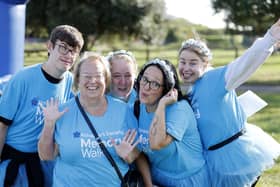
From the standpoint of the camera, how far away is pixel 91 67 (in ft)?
13.3

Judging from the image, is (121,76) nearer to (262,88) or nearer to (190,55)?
(190,55)

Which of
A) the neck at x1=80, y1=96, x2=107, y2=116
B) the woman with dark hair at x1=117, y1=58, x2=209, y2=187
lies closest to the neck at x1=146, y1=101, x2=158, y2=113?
the woman with dark hair at x1=117, y1=58, x2=209, y2=187

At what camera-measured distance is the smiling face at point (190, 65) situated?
4477 millimetres

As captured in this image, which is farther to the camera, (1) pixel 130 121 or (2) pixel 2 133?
(2) pixel 2 133

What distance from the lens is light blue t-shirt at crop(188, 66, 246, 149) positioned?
14.5 ft

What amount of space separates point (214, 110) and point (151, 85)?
0.65 metres

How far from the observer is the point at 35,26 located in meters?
28.9

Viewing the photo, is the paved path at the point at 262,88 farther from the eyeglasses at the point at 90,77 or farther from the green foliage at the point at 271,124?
the eyeglasses at the point at 90,77

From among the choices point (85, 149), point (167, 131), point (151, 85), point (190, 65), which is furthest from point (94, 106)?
point (190, 65)

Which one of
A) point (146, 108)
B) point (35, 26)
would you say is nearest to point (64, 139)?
point (146, 108)

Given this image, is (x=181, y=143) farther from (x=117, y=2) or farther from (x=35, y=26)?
(x=35, y=26)

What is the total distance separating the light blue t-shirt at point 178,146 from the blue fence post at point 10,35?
92.9 inches

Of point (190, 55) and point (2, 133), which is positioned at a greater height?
point (190, 55)

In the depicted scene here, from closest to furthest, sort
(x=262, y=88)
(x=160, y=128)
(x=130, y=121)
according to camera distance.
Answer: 1. (x=160, y=128)
2. (x=130, y=121)
3. (x=262, y=88)
